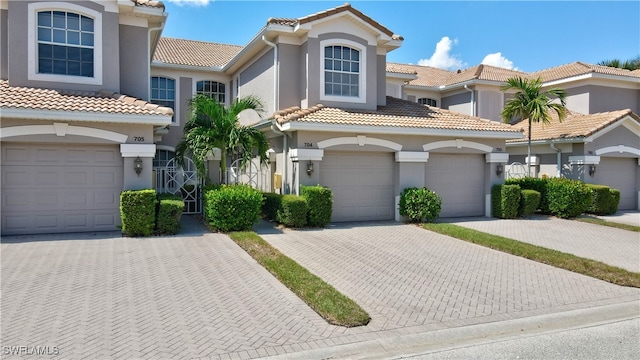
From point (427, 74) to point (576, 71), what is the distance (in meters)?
8.65

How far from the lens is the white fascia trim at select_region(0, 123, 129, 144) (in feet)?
37.7

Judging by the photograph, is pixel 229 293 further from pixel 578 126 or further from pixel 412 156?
pixel 578 126

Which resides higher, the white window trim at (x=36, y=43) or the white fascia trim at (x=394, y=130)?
the white window trim at (x=36, y=43)

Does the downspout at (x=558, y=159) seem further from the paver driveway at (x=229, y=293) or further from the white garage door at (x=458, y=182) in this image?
the paver driveway at (x=229, y=293)

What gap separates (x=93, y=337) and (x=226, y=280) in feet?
9.36

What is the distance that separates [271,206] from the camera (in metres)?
14.5

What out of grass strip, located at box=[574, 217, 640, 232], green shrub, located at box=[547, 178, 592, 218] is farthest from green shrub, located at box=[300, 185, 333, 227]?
grass strip, located at box=[574, 217, 640, 232]

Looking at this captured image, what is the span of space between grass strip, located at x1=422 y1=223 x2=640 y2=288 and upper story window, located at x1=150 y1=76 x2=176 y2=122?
41.8 ft

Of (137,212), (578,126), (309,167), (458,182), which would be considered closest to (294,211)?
(309,167)

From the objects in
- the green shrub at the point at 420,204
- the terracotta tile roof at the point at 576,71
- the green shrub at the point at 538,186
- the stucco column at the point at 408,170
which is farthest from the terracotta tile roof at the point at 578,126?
the green shrub at the point at 420,204

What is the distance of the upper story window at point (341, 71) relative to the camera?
52.6 feet

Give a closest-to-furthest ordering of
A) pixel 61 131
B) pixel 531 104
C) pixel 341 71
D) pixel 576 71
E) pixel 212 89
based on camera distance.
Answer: pixel 61 131
pixel 341 71
pixel 531 104
pixel 212 89
pixel 576 71

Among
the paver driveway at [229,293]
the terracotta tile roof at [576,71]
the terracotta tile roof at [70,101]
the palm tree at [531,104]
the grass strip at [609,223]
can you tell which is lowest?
the paver driveway at [229,293]

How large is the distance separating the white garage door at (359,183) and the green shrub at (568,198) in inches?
257
